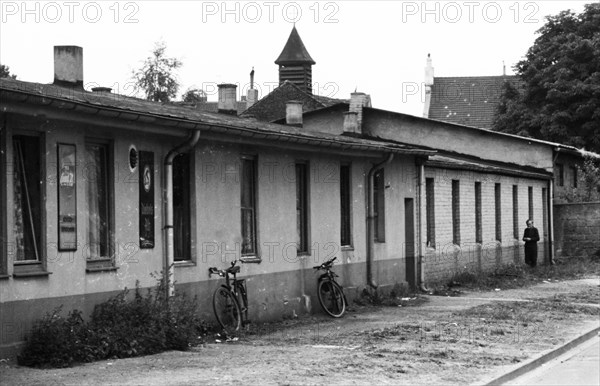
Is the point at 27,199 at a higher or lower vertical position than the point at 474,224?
higher

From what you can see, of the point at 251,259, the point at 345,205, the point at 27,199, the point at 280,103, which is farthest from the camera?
the point at 280,103

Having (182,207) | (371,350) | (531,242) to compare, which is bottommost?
(371,350)

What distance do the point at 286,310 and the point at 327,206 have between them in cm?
280

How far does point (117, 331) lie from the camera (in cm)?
1396

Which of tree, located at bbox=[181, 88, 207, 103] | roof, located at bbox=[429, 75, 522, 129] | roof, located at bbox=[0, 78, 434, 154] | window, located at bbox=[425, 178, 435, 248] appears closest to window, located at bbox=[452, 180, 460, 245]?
window, located at bbox=[425, 178, 435, 248]

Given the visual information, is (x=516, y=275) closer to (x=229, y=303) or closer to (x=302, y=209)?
(x=302, y=209)

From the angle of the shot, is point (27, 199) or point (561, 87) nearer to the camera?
point (27, 199)

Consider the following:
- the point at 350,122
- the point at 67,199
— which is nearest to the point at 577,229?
the point at 350,122

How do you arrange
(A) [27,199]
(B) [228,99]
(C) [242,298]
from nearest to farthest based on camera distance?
(A) [27,199], (C) [242,298], (B) [228,99]

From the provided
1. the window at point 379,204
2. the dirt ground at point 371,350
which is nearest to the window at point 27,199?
the dirt ground at point 371,350

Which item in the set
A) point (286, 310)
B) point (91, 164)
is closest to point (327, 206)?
point (286, 310)

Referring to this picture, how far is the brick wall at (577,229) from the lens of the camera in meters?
39.8

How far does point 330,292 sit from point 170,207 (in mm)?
5509

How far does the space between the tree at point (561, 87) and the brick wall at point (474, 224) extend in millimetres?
14226
